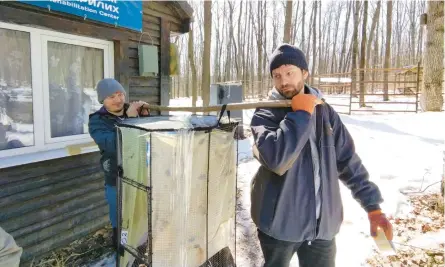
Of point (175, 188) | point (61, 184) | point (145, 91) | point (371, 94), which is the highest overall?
point (371, 94)

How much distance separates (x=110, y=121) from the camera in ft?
7.60

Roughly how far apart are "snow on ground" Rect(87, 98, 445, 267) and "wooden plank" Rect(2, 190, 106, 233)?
1.76m

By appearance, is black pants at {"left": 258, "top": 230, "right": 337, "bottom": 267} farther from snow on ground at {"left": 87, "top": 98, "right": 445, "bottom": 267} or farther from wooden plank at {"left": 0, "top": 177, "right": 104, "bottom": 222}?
wooden plank at {"left": 0, "top": 177, "right": 104, "bottom": 222}

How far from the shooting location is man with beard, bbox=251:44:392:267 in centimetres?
148

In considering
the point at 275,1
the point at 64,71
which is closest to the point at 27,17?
the point at 64,71

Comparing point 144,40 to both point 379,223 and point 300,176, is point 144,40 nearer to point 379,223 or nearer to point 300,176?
point 300,176

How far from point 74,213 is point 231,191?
2330 mm

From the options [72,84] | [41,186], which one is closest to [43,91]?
[72,84]

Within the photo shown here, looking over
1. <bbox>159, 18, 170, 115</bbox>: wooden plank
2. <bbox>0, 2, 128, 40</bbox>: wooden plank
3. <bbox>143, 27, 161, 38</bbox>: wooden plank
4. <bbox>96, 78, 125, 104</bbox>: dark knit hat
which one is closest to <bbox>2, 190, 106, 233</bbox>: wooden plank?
<bbox>96, 78, 125, 104</bbox>: dark knit hat

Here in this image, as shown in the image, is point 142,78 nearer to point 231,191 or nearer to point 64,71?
point 64,71

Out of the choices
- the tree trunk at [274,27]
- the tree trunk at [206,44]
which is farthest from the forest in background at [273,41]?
the tree trunk at [206,44]

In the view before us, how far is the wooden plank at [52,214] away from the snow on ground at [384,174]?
1761 mm

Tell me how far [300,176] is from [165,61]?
11.7 feet

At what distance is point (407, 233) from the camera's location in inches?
117
